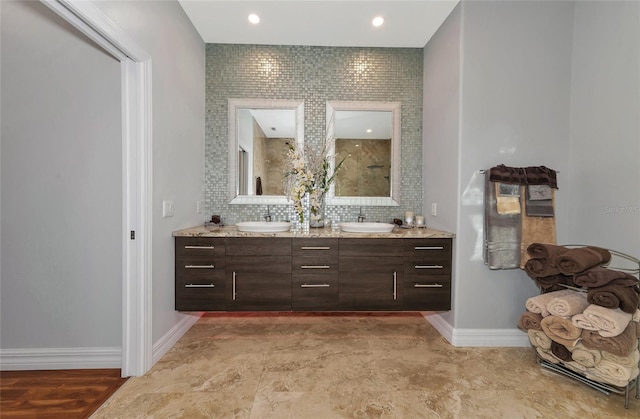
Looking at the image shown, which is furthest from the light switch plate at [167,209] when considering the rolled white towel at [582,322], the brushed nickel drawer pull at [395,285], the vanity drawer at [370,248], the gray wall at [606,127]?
the gray wall at [606,127]

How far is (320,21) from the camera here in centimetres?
259

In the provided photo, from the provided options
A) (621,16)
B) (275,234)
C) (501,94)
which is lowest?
(275,234)

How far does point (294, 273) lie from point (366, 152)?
1.54 metres

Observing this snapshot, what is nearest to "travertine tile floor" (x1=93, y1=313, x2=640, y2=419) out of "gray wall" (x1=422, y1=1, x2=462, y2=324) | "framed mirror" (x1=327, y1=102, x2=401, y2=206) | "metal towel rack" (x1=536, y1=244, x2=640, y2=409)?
"metal towel rack" (x1=536, y1=244, x2=640, y2=409)

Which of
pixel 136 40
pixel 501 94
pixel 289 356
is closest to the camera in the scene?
pixel 136 40

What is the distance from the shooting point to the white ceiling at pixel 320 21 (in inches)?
94.3

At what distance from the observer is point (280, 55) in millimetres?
2965

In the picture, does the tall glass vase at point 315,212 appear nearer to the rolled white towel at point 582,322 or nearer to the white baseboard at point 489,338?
the white baseboard at point 489,338

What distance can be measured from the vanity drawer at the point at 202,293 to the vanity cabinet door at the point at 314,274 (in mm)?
605

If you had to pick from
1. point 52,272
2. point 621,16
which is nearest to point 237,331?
point 52,272

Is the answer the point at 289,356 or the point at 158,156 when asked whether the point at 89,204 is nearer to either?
the point at 158,156

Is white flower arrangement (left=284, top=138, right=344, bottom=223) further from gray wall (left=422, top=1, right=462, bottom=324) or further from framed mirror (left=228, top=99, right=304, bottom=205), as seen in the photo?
gray wall (left=422, top=1, right=462, bottom=324)

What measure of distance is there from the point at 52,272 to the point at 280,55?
2803 mm

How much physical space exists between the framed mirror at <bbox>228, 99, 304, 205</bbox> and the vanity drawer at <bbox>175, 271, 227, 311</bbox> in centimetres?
97
